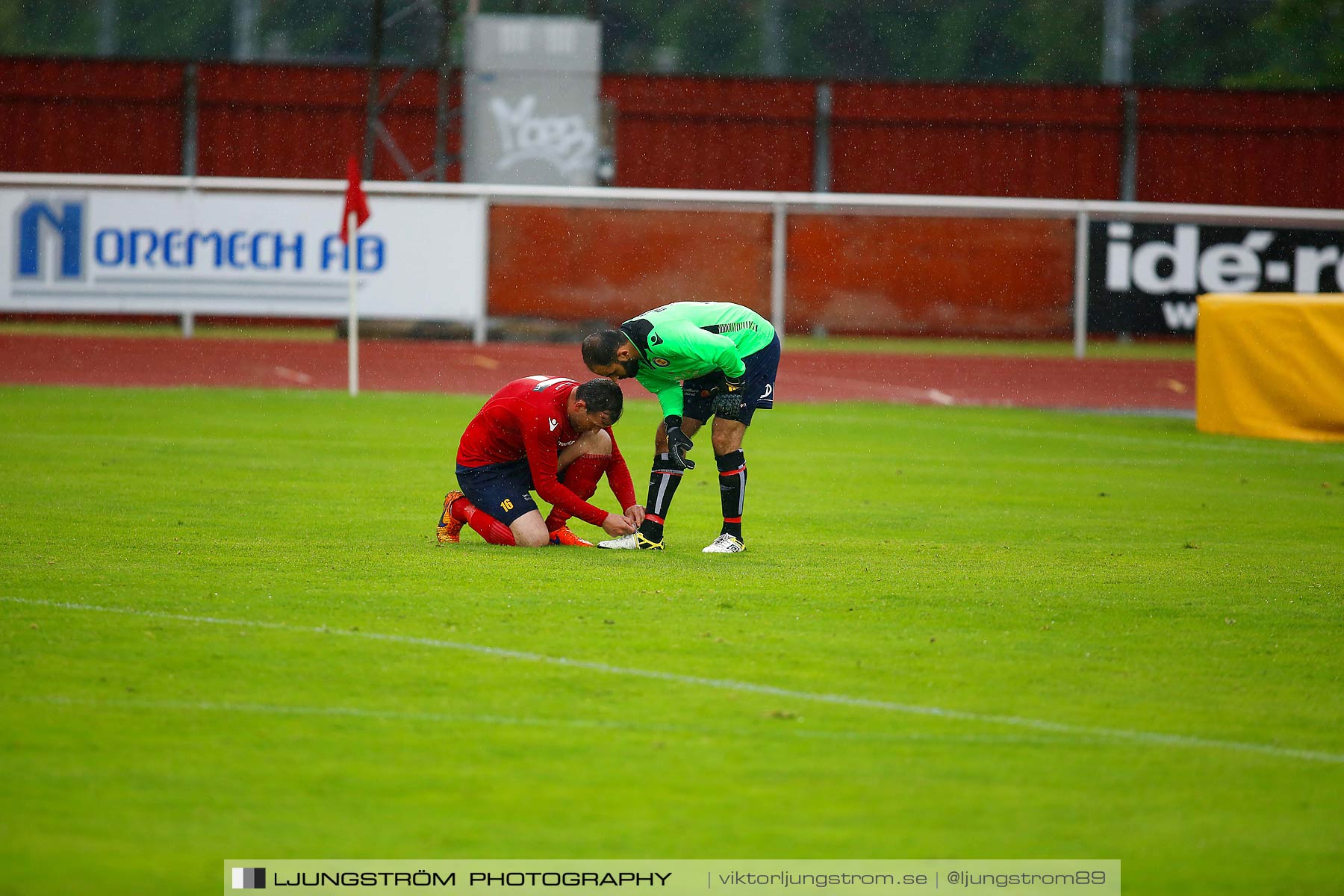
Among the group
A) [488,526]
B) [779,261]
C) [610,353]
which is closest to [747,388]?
[610,353]

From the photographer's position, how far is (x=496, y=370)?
22.4 m

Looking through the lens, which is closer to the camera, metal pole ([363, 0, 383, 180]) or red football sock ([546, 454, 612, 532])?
red football sock ([546, 454, 612, 532])

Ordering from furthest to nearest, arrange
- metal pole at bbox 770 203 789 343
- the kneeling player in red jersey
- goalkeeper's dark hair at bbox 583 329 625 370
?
metal pole at bbox 770 203 789 343 → the kneeling player in red jersey → goalkeeper's dark hair at bbox 583 329 625 370

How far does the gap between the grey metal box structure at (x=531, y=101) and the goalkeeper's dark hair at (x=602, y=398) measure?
2176 cm

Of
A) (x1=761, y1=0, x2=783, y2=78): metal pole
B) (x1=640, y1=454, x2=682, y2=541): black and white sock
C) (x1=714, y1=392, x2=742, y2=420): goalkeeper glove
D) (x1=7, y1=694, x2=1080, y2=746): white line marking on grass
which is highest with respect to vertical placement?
(x1=761, y1=0, x2=783, y2=78): metal pole

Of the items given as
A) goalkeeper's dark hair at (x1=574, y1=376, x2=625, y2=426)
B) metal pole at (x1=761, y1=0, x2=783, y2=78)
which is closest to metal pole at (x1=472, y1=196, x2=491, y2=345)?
goalkeeper's dark hair at (x1=574, y1=376, x2=625, y2=426)

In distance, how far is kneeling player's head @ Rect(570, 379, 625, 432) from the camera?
867cm

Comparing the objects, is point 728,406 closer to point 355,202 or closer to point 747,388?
point 747,388

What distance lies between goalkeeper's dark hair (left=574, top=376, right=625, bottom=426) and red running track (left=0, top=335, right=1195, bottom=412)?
1167 centimetres

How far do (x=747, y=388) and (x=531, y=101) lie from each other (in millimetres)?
21777

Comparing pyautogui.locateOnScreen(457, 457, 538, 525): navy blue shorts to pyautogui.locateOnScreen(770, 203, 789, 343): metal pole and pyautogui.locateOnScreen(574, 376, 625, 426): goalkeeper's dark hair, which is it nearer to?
pyautogui.locateOnScreen(574, 376, 625, 426): goalkeeper's dark hair

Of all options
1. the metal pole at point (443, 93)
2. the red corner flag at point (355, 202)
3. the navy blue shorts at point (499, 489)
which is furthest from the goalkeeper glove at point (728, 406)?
the metal pole at point (443, 93)

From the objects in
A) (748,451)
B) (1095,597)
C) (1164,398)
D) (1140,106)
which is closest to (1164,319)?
(1164,398)

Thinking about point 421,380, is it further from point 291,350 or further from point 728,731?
point 728,731
